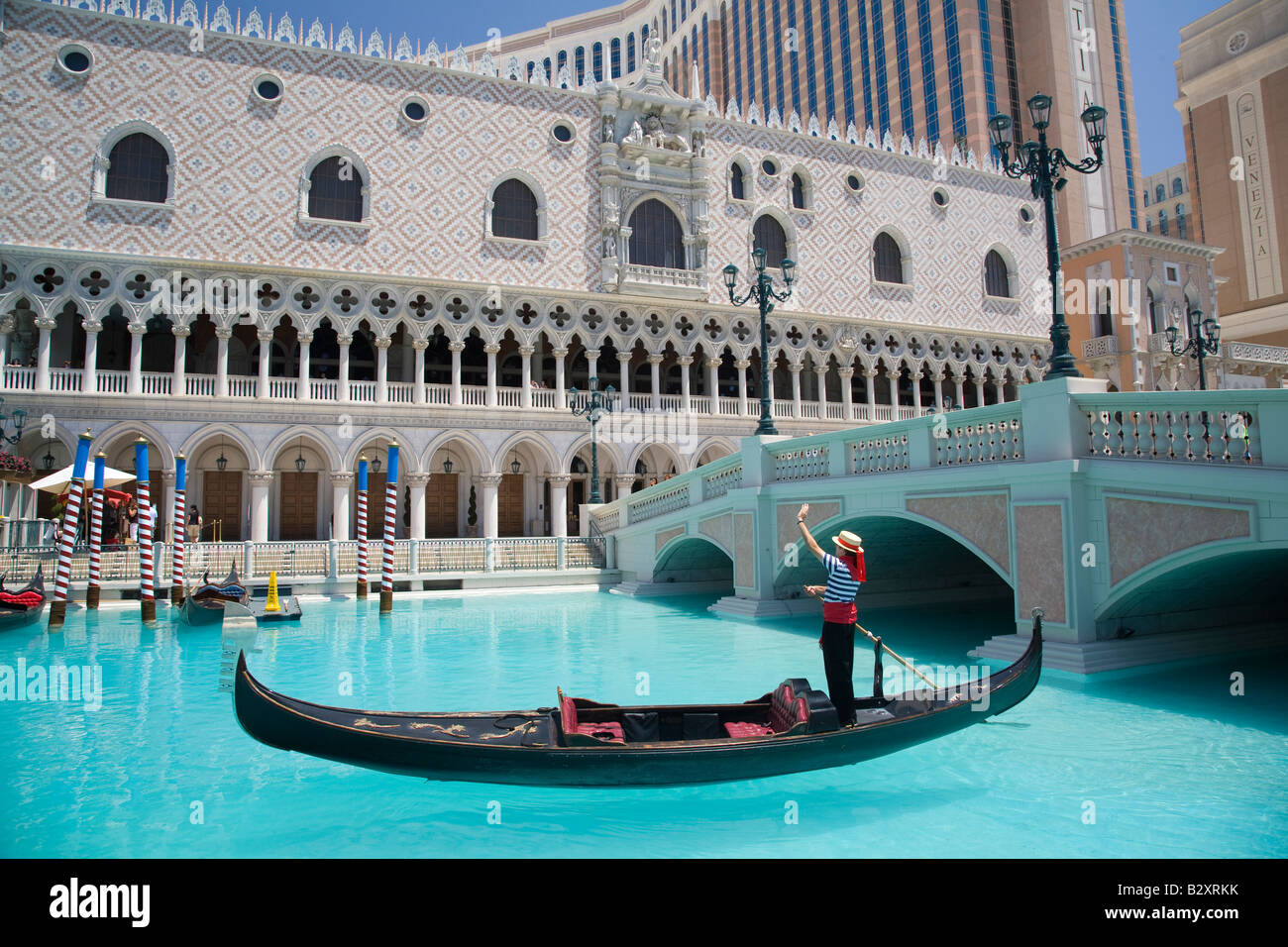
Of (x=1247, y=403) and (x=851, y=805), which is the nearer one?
(x=851, y=805)

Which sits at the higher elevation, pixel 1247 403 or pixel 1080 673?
pixel 1247 403

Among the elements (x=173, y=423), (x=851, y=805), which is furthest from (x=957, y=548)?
Answer: (x=173, y=423)

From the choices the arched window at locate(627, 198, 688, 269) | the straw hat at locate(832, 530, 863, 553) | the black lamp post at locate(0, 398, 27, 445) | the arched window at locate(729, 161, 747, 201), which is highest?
the arched window at locate(729, 161, 747, 201)

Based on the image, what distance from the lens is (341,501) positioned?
1900cm

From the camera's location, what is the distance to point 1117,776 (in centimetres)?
471

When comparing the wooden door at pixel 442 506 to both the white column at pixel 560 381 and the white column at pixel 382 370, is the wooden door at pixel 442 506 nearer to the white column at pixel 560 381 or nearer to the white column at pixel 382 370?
the white column at pixel 382 370

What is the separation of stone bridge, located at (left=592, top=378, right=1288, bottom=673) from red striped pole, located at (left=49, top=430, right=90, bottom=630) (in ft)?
33.7

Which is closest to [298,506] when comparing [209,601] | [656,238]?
[209,601]

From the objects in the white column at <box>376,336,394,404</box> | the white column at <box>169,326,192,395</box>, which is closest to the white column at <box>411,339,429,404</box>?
the white column at <box>376,336,394,404</box>

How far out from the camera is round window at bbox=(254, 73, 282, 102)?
61.8ft

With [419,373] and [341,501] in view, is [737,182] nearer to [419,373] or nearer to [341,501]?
[419,373]

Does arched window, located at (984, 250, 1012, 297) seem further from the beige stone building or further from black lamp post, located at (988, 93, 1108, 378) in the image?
black lamp post, located at (988, 93, 1108, 378)
